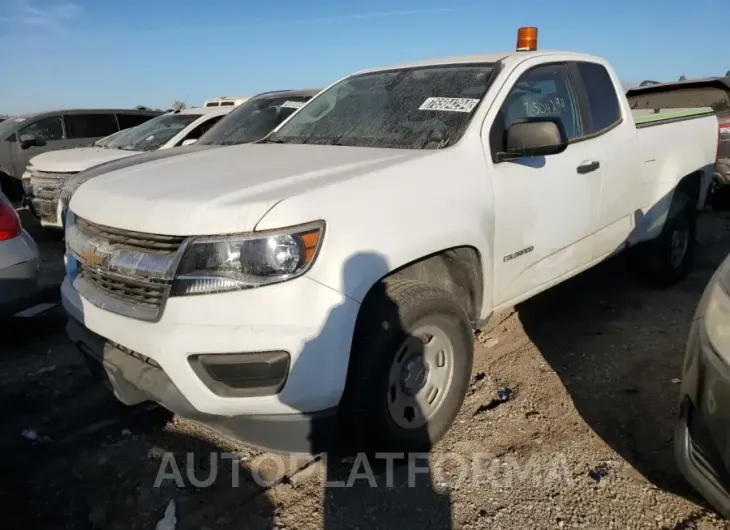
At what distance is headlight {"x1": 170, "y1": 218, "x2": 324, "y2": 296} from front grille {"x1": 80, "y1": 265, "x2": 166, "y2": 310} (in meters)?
0.14

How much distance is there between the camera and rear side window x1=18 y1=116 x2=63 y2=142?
1030 centimetres

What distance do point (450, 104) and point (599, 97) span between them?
55.3 inches

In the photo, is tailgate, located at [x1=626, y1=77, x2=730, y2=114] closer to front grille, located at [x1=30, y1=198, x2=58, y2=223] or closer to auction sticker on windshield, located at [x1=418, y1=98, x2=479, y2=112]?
auction sticker on windshield, located at [x1=418, y1=98, x2=479, y2=112]

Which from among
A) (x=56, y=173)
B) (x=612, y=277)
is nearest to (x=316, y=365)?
(x=612, y=277)

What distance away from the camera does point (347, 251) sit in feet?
7.48

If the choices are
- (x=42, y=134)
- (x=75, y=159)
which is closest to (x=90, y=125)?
(x=42, y=134)

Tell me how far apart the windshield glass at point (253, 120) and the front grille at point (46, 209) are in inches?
84.9

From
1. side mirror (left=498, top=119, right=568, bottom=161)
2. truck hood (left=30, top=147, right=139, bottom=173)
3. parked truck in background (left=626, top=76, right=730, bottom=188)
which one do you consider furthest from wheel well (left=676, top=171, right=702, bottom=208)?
truck hood (left=30, top=147, right=139, bottom=173)

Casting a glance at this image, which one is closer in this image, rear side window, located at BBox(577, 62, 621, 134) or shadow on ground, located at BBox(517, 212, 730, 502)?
shadow on ground, located at BBox(517, 212, 730, 502)

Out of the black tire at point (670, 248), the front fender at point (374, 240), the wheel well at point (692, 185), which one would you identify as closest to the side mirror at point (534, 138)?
the front fender at point (374, 240)

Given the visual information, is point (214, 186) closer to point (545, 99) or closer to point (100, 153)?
point (545, 99)

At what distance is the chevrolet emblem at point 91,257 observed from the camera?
8.36ft

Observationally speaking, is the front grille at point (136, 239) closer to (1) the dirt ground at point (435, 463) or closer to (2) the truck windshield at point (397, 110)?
(1) the dirt ground at point (435, 463)

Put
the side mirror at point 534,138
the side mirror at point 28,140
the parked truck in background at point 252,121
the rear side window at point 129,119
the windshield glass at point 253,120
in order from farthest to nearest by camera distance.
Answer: the rear side window at point 129,119
the side mirror at point 28,140
the windshield glass at point 253,120
the parked truck in background at point 252,121
the side mirror at point 534,138
